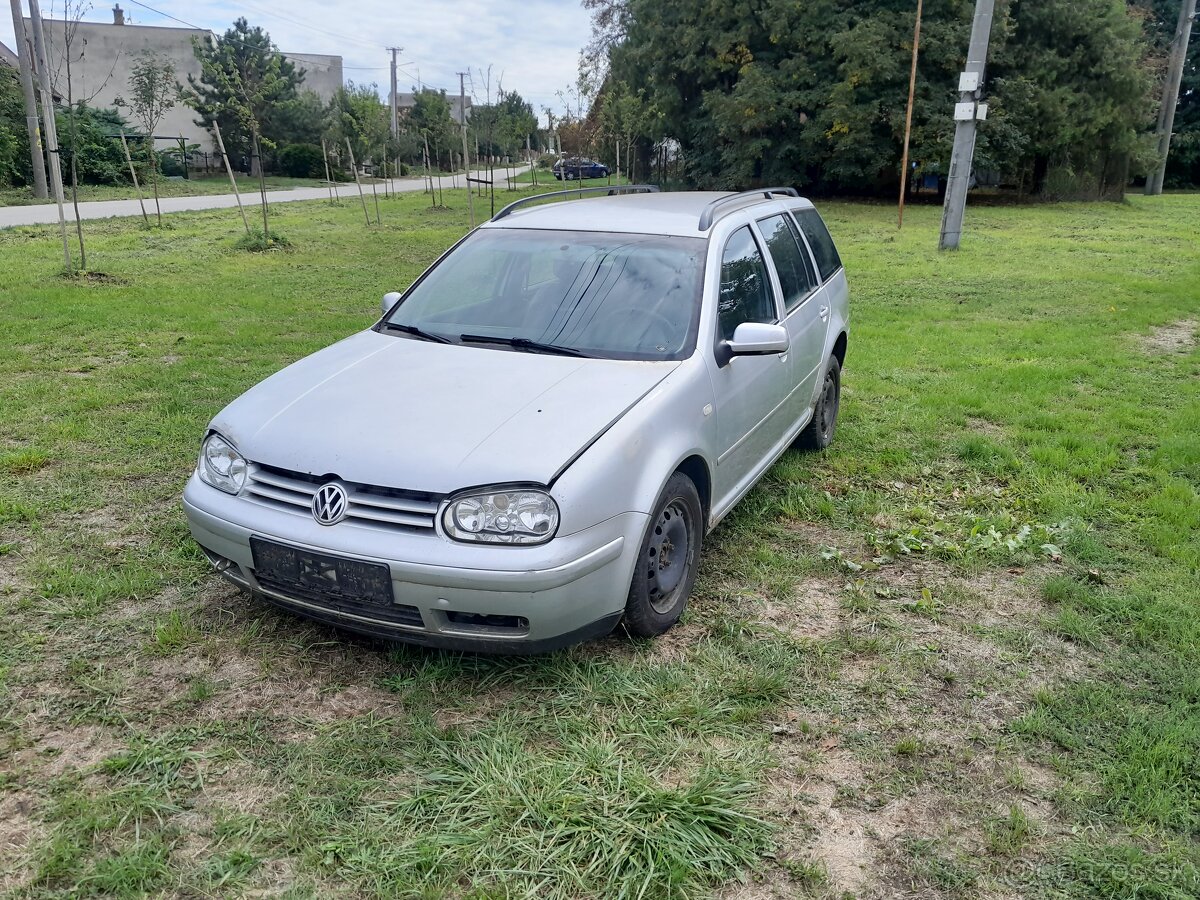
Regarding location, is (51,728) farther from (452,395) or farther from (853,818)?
(853,818)

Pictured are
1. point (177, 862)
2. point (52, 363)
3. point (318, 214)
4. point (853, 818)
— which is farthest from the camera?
point (318, 214)

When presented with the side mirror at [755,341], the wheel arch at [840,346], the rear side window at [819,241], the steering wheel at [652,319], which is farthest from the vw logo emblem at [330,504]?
the wheel arch at [840,346]

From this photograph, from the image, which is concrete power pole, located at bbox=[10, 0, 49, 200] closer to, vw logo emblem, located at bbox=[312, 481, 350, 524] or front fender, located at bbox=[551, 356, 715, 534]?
vw logo emblem, located at bbox=[312, 481, 350, 524]

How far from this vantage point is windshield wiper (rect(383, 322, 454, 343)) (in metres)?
4.03

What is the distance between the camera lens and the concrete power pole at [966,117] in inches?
557

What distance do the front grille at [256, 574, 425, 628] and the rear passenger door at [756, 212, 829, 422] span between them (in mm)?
2525

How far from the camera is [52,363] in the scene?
24.0 feet

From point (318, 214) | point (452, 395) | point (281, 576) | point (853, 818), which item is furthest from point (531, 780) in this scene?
point (318, 214)

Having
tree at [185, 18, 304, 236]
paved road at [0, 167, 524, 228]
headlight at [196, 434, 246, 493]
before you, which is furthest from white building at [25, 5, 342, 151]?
headlight at [196, 434, 246, 493]

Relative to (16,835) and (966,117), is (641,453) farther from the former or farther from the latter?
(966,117)

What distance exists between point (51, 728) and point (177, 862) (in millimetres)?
868

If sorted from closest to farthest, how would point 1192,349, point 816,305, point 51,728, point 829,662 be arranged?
point 51,728 < point 829,662 < point 816,305 < point 1192,349

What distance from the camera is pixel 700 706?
301 cm

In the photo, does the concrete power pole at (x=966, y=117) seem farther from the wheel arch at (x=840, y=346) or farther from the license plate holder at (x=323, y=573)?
the license plate holder at (x=323, y=573)
